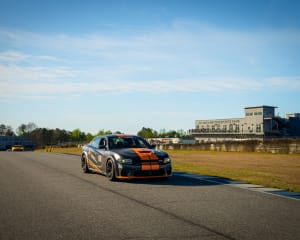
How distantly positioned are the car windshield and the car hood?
2.43 feet

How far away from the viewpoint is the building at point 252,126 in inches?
4088

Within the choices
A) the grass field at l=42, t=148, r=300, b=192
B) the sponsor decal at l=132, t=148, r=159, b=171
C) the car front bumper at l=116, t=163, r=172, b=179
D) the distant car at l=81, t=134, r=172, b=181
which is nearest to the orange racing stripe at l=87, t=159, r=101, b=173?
the distant car at l=81, t=134, r=172, b=181

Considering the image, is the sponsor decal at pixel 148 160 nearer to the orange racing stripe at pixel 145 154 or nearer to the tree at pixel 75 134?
the orange racing stripe at pixel 145 154

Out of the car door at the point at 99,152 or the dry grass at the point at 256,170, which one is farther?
the car door at the point at 99,152

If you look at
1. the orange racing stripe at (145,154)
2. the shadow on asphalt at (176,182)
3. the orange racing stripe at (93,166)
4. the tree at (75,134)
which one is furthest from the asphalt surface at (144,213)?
the tree at (75,134)

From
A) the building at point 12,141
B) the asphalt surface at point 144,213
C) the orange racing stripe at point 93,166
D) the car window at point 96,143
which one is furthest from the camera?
the building at point 12,141

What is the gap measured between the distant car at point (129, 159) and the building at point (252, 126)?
96025 mm

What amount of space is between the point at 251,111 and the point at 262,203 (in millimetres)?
110934

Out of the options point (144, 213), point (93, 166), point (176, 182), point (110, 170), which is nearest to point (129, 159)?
point (110, 170)

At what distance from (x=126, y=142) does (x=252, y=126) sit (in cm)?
10484

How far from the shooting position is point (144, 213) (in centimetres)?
662

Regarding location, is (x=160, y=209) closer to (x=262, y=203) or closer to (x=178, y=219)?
(x=178, y=219)

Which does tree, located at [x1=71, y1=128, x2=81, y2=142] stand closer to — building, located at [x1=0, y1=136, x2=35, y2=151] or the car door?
building, located at [x1=0, y1=136, x2=35, y2=151]

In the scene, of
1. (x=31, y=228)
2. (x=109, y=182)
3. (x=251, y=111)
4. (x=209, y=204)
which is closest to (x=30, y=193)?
(x=109, y=182)
